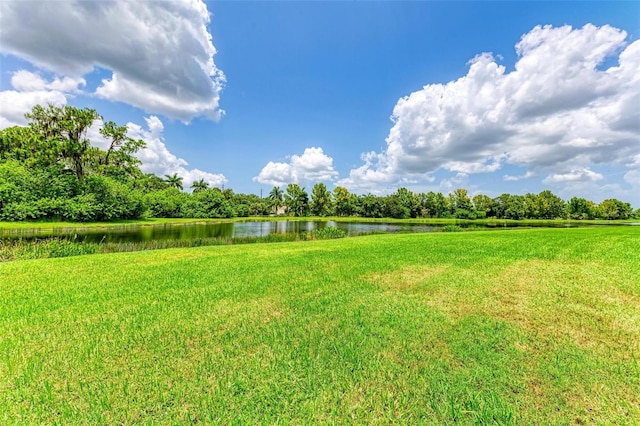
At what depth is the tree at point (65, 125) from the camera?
3750cm

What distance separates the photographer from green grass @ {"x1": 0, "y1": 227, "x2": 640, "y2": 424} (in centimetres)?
254

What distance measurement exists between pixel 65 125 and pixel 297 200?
6223 centimetres

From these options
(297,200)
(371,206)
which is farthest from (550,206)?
Result: (297,200)

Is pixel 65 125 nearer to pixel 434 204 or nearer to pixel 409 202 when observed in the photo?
pixel 409 202

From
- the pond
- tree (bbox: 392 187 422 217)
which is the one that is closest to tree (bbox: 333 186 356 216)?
tree (bbox: 392 187 422 217)

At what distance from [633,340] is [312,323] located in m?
4.48

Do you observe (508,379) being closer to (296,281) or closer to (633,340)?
(633,340)

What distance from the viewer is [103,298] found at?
5.55 m

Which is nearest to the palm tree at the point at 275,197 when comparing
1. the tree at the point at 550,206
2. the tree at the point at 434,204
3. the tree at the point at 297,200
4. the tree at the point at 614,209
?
the tree at the point at 297,200

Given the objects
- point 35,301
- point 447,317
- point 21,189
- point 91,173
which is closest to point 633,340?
point 447,317

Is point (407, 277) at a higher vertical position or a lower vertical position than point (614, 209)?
lower

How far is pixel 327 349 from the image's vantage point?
3494mm

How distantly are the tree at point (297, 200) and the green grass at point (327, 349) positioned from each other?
281ft

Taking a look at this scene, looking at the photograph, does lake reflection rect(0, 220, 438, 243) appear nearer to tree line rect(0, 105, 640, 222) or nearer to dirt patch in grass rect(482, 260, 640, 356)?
tree line rect(0, 105, 640, 222)
